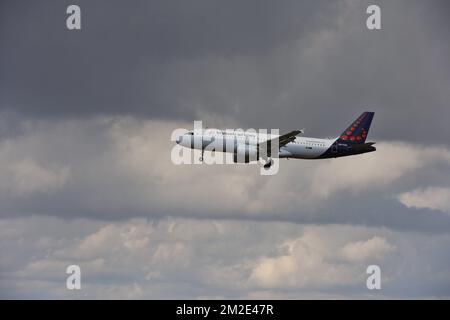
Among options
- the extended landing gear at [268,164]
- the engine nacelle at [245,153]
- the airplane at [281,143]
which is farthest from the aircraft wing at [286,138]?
the engine nacelle at [245,153]

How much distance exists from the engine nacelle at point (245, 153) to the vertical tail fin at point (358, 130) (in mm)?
17752

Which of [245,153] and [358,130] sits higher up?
[358,130]

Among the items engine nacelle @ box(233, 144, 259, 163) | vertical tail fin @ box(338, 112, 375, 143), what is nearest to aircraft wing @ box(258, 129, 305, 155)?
engine nacelle @ box(233, 144, 259, 163)

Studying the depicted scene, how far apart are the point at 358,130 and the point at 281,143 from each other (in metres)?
17.1

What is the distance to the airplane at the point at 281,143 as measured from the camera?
407 ft

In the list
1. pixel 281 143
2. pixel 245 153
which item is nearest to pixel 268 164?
pixel 281 143

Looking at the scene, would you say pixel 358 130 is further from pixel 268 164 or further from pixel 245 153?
pixel 245 153

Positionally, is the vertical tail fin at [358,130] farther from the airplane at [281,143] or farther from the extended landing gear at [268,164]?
the extended landing gear at [268,164]

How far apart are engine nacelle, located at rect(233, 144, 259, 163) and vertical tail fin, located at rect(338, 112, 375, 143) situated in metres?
17.8

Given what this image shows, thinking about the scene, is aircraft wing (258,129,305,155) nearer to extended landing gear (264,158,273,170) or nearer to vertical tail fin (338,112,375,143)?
extended landing gear (264,158,273,170)

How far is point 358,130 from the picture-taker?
453 feet
